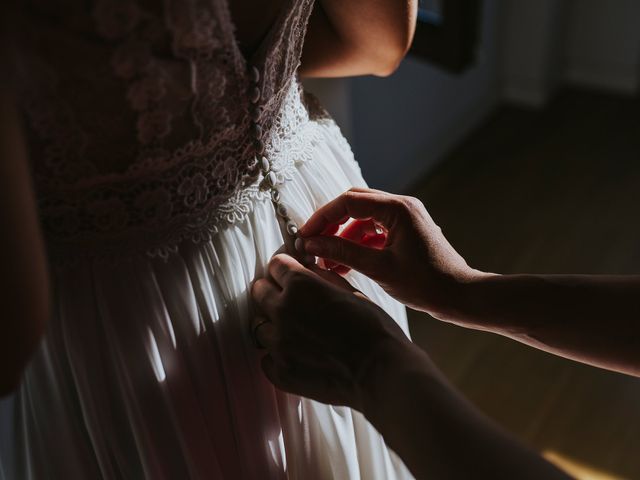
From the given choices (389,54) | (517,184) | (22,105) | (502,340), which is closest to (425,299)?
(389,54)

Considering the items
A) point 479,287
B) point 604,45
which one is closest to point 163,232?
point 479,287

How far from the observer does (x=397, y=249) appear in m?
0.78

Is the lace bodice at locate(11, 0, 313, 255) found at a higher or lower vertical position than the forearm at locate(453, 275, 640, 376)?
higher

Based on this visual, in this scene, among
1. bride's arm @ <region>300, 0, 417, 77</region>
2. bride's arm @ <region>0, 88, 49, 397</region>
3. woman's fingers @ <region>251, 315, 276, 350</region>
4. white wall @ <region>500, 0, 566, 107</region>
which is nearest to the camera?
bride's arm @ <region>0, 88, 49, 397</region>

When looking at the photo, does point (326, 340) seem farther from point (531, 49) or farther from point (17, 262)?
point (531, 49)

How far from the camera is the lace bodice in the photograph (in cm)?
53

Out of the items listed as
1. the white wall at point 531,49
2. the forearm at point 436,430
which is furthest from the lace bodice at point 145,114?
the white wall at point 531,49

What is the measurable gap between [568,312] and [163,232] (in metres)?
0.45

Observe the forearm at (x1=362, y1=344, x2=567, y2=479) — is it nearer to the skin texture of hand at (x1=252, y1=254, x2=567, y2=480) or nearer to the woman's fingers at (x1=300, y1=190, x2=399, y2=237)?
the skin texture of hand at (x1=252, y1=254, x2=567, y2=480)

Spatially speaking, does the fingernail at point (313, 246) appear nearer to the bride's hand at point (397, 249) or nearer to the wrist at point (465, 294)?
the bride's hand at point (397, 249)

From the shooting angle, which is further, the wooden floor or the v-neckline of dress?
the wooden floor

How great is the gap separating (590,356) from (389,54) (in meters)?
0.44

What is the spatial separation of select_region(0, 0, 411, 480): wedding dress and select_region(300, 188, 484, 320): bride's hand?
0.05m

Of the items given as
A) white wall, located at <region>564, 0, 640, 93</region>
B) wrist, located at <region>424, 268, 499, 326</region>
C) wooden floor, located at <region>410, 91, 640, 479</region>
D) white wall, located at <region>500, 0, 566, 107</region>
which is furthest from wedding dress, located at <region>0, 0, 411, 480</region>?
white wall, located at <region>564, 0, 640, 93</region>
